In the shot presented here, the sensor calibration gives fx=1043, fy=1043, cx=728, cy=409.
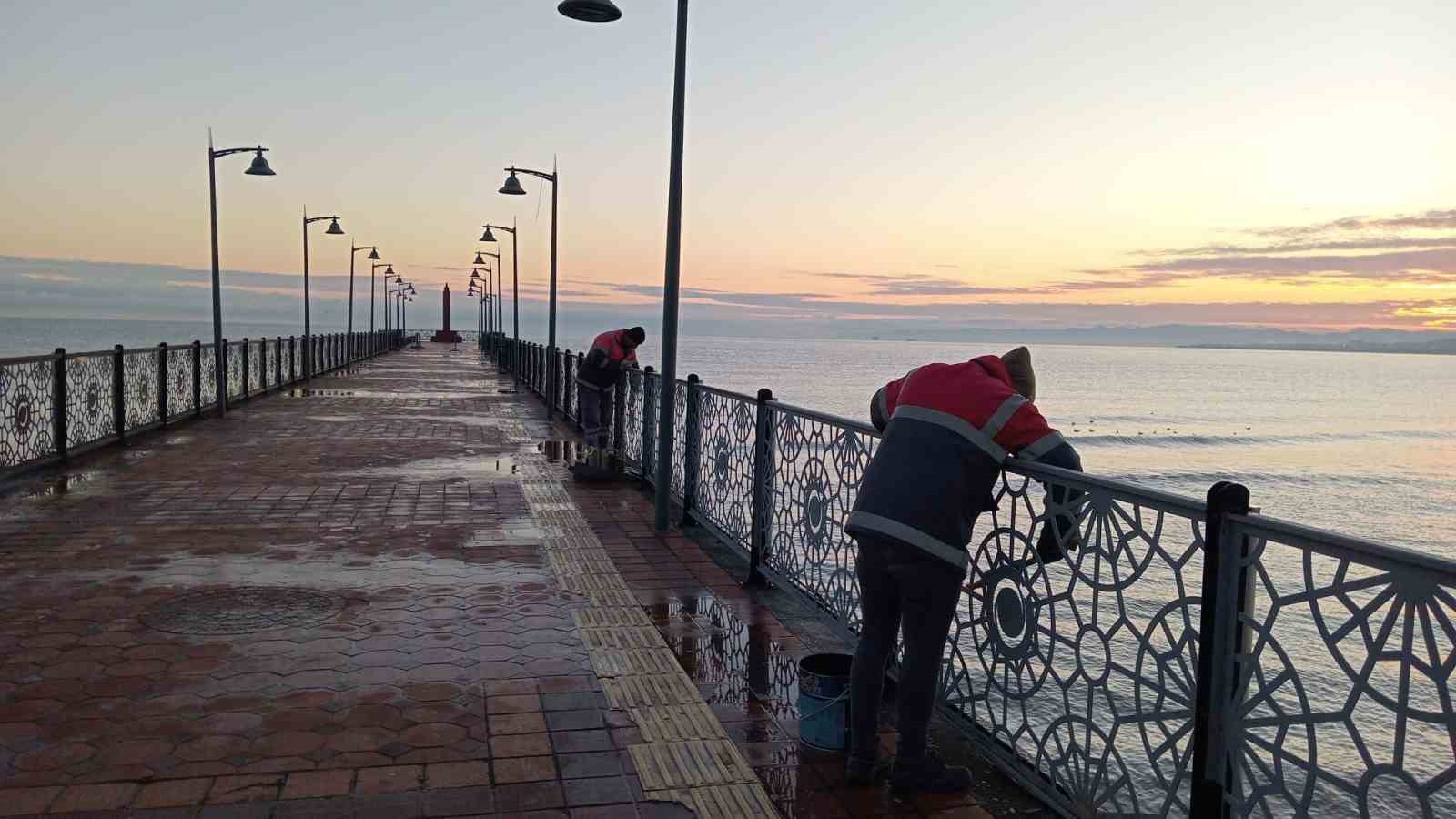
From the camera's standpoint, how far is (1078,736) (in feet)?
28.0

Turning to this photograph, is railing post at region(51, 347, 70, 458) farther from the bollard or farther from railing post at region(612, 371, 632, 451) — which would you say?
railing post at region(612, 371, 632, 451)

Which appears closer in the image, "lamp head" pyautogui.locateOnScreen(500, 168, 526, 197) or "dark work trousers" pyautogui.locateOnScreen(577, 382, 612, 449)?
"dark work trousers" pyautogui.locateOnScreen(577, 382, 612, 449)

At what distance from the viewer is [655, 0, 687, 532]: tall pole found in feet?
29.0

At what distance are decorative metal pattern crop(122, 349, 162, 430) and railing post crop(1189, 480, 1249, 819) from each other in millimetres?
15253

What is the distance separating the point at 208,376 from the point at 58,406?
7197mm

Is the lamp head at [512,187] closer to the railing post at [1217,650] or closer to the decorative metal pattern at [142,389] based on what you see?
the decorative metal pattern at [142,389]

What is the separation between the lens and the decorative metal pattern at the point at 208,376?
1914 centimetres

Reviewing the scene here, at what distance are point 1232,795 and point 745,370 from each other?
407 feet

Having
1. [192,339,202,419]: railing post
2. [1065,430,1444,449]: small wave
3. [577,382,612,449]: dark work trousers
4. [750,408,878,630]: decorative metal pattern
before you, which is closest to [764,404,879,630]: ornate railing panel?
[750,408,878,630]: decorative metal pattern

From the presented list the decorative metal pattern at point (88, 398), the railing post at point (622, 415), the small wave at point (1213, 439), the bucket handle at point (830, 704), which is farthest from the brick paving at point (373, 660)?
the small wave at point (1213, 439)

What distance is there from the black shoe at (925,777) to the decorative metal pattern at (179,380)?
16.2 m

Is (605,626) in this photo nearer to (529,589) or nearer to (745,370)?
(529,589)

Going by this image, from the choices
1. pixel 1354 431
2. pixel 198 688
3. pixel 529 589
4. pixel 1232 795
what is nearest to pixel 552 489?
pixel 529 589

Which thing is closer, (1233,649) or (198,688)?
(1233,649)
